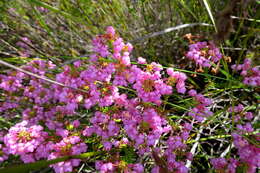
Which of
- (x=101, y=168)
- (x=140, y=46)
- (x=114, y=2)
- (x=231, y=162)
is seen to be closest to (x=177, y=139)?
(x=231, y=162)

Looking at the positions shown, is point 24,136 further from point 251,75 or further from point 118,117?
point 251,75

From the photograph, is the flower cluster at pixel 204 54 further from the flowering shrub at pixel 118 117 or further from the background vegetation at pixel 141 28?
the background vegetation at pixel 141 28

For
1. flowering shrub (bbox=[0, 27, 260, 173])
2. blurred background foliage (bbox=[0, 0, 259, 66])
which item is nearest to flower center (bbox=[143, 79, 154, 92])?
flowering shrub (bbox=[0, 27, 260, 173])

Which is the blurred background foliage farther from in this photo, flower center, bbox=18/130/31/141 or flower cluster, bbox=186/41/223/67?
flower center, bbox=18/130/31/141

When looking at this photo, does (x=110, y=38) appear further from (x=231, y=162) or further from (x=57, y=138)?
(x=231, y=162)

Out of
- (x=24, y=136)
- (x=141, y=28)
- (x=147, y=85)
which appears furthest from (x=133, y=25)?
(x=24, y=136)

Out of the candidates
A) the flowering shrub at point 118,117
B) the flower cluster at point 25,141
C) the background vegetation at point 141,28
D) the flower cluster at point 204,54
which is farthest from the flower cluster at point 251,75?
the flower cluster at point 25,141

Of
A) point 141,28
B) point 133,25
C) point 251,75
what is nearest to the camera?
point 251,75

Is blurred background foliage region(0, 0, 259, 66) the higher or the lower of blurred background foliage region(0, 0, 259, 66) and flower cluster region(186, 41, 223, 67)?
the higher
